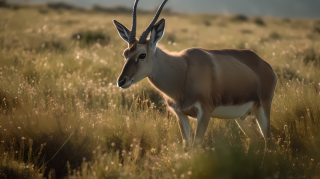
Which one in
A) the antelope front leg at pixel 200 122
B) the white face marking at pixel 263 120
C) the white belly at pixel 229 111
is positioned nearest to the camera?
the antelope front leg at pixel 200 122

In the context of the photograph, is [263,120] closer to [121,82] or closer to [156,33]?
[156,33]

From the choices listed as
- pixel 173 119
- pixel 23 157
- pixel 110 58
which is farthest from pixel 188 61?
pixel 110 58

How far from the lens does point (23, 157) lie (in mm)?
4852

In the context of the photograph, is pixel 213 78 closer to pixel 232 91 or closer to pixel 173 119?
pixel 232 91

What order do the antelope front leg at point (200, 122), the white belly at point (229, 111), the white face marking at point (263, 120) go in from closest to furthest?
the antelope front leg at point (200, 122), the white belly at point (229, 111), the white face marking at point (263, 120)

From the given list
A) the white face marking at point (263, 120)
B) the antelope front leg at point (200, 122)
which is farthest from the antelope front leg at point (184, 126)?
the white face marking at point (263, 120)

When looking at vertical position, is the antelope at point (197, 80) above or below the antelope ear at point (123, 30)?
below

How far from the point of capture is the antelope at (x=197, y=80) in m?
4.63

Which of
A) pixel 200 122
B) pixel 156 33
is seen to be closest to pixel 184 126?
pixel 200 122

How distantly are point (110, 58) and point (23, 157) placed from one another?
7.27 m

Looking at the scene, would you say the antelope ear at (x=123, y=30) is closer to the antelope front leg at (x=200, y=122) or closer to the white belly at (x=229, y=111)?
the antelope front leg at (x=200, y=122)

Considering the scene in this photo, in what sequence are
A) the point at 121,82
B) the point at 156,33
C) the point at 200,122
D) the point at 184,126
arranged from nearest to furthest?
the point at 121,82
the point at 200,122
the point at 156,33
the point at 184,126

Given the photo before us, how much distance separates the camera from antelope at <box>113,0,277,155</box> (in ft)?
15.2

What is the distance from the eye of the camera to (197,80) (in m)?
4.70
